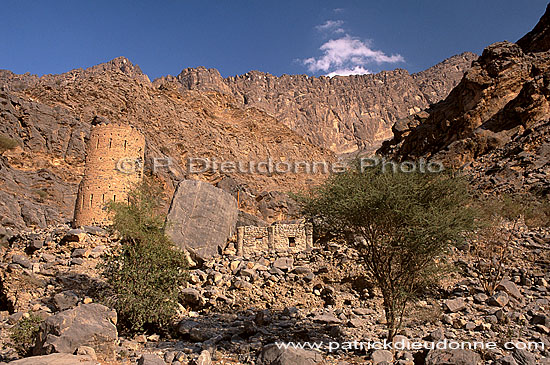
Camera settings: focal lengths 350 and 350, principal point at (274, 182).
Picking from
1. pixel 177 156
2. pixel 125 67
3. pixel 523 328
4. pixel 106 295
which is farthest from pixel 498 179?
pixel 125 67

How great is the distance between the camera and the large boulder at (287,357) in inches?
194

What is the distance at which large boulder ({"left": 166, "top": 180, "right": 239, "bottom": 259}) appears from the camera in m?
11.7

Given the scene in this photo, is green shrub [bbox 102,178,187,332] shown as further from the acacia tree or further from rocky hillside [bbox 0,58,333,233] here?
rocky hillside [bbox 0,58,333,233]

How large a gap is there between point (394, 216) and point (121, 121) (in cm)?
3174

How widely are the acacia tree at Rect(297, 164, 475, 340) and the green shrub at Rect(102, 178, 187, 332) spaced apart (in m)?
3.39

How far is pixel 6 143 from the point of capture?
22125 mm

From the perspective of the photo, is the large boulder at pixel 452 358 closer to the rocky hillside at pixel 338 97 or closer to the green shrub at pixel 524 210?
the green shrub at pixel 524 210

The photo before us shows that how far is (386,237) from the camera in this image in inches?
272

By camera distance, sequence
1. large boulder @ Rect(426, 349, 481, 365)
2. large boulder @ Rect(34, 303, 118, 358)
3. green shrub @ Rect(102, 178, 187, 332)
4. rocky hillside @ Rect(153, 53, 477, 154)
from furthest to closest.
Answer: rocky hillside @ Rect(153, 53, 477, 154) → green shrub @ Rect(102, 178, 187, 332) → large boulder @ Rect(426, 349, 481, 365) → large boulder @ Rect(34, 303, 118, 358)

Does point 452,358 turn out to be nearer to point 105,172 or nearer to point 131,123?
point 105,172

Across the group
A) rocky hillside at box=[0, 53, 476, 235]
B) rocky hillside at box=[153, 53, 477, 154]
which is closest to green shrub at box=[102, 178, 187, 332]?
rocky hillside at box=[0, 53, 476, 235]

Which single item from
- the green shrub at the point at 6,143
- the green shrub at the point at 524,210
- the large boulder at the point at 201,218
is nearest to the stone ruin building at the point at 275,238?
the large boulder at the point at 201,218

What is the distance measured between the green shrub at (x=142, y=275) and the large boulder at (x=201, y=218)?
2.89 metres

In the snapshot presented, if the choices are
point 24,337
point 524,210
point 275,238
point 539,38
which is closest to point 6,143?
point 275,238
